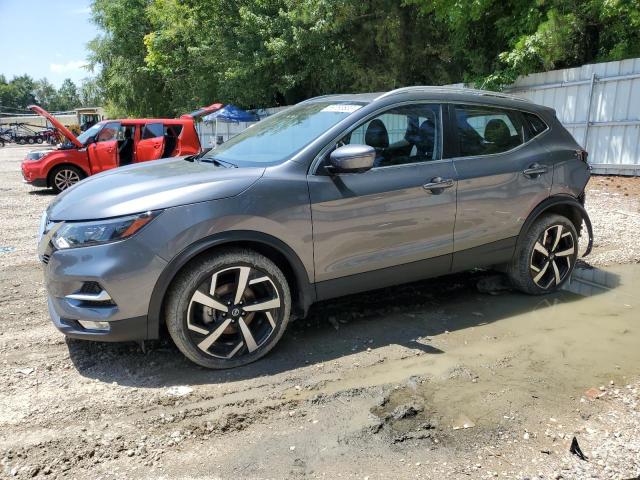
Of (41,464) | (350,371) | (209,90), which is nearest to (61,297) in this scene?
(41,464)

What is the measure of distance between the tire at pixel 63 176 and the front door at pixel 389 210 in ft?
32.8

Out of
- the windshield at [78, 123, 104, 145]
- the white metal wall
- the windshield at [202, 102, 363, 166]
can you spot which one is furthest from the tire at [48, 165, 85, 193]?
the white metal wall

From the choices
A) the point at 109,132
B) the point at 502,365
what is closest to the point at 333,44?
the point at 109,132

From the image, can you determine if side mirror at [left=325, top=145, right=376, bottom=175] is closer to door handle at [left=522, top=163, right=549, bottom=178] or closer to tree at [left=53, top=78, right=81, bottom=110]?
door handle at [left=522, top=163, right=549, bottom=178]

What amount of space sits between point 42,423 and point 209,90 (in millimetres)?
23797

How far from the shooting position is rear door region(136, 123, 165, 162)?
39.2ft

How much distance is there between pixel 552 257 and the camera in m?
4.68

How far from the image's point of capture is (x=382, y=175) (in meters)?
3.74

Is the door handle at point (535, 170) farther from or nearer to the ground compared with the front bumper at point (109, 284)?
farther from the ground

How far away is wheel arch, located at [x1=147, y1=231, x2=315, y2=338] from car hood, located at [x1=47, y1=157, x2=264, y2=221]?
0.28m

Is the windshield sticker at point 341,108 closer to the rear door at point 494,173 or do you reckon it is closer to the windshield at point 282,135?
the windshield at point 282,135

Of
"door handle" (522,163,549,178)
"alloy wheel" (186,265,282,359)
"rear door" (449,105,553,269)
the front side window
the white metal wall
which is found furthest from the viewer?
the white metal wall

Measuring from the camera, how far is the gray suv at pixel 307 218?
3102 millimetres

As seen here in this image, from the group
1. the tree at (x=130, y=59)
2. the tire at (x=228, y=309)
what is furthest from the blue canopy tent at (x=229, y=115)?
the tire at (x=228, y=309)
